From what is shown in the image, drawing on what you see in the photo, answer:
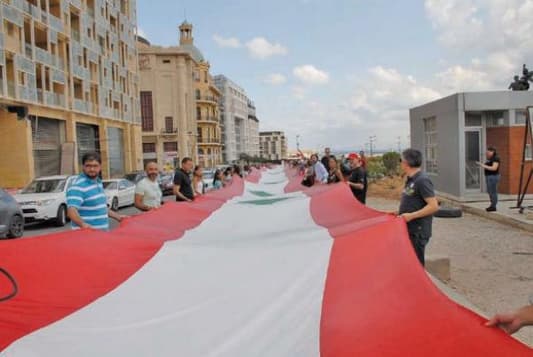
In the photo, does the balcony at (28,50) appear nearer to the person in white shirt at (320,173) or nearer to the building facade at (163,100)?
the person in white shirt at (320,173)

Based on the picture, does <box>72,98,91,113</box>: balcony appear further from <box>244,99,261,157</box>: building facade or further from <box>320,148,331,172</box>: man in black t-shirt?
<box>244,99,261,157</box>: building facade

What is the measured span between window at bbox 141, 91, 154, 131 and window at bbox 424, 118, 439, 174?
58.9 m

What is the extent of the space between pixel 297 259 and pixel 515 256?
5860 mm

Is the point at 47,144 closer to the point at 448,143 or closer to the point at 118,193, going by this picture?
the point at 118,193

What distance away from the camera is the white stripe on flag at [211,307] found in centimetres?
286

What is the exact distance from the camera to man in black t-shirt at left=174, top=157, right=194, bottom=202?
354 inches

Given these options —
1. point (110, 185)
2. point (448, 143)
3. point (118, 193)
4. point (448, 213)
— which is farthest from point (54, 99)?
point (448, 213)

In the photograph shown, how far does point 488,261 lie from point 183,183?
5527 mm

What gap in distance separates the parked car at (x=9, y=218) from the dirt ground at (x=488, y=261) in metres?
9.54

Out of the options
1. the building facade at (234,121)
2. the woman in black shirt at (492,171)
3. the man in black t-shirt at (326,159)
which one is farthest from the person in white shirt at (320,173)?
the building facade at (234,121)

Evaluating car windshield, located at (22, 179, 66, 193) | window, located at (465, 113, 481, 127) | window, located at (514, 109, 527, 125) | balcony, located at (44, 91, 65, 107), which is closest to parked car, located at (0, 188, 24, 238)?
car windshield, located at (22, 179, 66, 193)

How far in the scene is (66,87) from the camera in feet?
115

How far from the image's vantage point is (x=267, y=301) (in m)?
3.46

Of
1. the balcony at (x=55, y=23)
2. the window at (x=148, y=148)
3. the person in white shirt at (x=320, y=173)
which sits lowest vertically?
the person in white shirt at (x=320, y=173)
